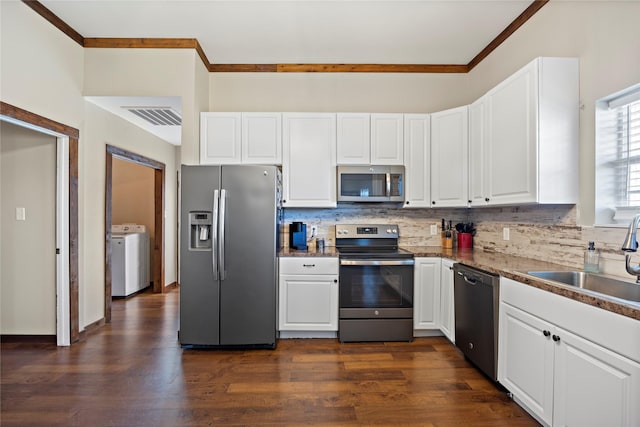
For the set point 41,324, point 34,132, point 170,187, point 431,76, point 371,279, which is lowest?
point 41,324

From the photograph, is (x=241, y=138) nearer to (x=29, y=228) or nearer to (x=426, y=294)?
(x=29, y=228)

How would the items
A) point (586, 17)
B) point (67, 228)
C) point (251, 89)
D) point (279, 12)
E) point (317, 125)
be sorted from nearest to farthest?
1. point (586, 17)
2. point (279, 12)
3. point (67, 228)
4. point (317, 125)
5. point (251, 89)

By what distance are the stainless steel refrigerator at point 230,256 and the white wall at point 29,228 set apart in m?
1.29

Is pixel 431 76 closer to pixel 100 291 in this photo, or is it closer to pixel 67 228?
pixel 67 228

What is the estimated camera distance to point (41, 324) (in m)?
2.96

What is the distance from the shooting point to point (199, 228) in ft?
9.32

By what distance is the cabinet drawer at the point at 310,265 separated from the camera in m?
2.98

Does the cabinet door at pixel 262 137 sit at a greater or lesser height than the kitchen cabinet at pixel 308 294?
greater

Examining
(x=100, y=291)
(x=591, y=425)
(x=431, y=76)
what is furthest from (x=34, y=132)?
(x=591, y=425)

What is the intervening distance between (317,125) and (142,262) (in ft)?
11.9

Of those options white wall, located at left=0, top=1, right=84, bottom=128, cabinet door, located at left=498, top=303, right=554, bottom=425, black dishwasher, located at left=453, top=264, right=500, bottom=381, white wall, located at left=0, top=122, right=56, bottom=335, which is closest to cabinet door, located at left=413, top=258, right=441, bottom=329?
black dishwasher, located at left=453, top=264, right=500, bottom=381

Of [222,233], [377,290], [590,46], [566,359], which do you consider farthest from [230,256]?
[590,46]

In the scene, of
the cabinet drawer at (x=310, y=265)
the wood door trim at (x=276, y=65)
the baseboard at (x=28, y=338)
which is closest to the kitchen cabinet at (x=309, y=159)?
the cabinet drawer at (x=310, y=265)

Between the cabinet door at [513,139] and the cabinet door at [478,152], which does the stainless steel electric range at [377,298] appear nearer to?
the cabinet door at [478,152]
